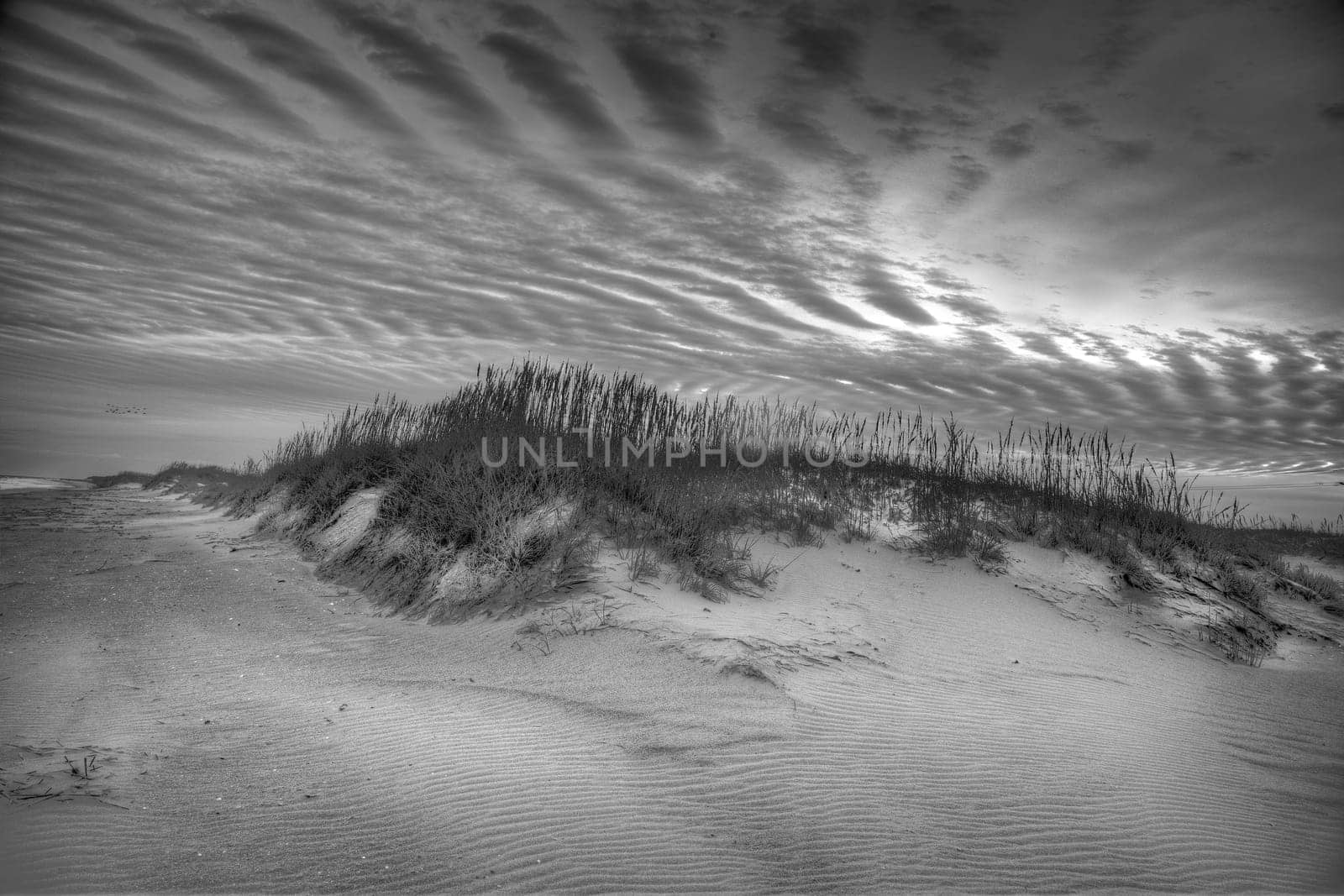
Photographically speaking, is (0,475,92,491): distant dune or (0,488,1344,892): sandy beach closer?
(0,488,1344,892): sandy beach

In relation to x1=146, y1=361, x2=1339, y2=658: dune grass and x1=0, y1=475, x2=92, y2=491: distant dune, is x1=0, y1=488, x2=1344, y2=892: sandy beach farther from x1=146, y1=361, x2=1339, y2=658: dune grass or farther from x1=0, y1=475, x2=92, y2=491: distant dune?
x1=0, y1=475, x2=92, y2=491: distant dune

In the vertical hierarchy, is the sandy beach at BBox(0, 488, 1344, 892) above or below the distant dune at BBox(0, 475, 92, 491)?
above

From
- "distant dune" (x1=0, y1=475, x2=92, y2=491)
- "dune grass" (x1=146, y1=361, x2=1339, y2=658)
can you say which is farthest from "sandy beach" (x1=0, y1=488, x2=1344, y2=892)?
"distant dune" (x1=0, y1=475, x2=92, y2=491)

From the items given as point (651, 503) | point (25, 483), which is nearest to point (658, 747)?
point (651, 503)

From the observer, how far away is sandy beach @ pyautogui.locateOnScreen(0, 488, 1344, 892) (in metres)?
2.76

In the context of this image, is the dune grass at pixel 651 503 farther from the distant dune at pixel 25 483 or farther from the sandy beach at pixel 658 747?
the distant dune at pixel 25 483

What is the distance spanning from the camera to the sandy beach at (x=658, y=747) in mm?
2760

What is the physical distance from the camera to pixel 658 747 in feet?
12.2

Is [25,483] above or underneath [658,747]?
underneath

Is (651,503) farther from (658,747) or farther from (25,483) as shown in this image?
(25,483)

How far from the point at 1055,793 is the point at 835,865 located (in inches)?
58.1

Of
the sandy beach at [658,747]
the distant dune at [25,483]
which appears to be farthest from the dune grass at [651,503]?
the distant dune at [25,483]

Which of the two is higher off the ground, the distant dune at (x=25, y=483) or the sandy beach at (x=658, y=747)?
the sandy beach at (x=658, y=747)

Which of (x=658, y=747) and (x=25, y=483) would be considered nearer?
(x=658, y=747)
